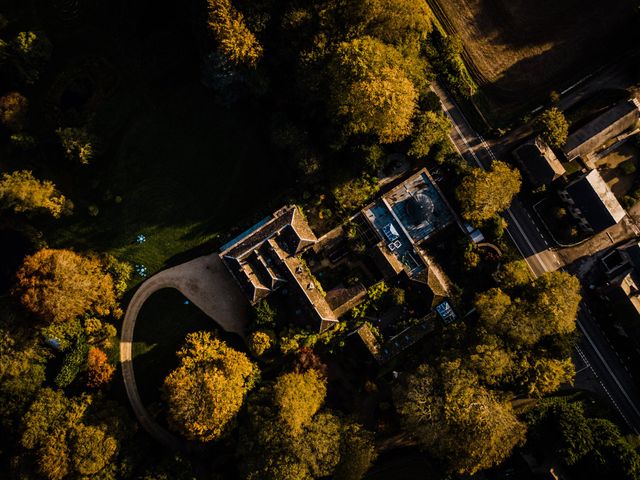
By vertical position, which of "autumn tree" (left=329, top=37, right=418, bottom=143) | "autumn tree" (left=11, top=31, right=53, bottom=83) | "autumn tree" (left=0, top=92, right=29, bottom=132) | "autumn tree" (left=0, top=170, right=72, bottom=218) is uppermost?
"autumn tree" (left=11, top=31, right=53, bottom=83)

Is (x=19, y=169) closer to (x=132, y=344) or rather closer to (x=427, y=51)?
(x=132, y=344)

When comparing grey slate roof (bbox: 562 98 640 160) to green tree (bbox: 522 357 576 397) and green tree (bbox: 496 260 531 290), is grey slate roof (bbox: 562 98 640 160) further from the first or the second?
green tree (bbox: 522 357 576 397)

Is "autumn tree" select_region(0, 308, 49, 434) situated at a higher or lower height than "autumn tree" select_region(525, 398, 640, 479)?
higher

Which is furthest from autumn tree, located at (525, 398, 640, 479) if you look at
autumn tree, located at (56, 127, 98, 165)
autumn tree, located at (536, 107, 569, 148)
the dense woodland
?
autumn tree, located at (56, 127, 98, 165)

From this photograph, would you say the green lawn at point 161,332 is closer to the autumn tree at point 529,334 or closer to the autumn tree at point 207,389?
the autumn tree at point 207,389

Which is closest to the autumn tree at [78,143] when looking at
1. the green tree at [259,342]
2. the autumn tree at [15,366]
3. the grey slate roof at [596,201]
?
the autumn tree at [15,366]

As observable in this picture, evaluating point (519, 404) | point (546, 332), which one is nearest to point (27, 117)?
point (546, 332)

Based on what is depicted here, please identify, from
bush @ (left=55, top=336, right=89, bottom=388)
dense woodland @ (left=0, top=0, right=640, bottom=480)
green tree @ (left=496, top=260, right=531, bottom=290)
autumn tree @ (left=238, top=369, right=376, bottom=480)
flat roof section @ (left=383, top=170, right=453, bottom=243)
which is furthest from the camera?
flat roof section @ (left=383, top=170, right=453, bottom=243)
